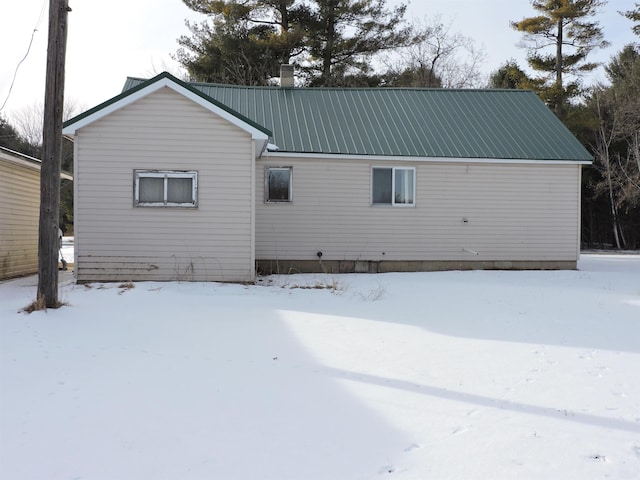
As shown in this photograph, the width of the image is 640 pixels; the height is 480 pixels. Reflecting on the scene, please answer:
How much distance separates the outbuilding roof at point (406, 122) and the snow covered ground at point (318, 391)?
21.4 feet

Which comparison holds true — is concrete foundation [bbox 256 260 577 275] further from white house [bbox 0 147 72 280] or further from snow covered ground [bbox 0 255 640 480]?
white house [bbox 0 147 72 280]

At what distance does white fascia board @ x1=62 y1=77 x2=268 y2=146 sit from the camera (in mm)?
11078

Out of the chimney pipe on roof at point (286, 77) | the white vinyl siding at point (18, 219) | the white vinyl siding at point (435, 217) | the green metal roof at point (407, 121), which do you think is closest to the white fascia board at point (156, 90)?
the green metal roof at point (407, 121)

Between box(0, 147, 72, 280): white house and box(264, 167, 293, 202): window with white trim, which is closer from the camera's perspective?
box(0, 147, 72, 280): white house

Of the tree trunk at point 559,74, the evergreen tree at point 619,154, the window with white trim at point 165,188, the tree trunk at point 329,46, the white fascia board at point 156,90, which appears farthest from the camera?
the tree trunk at point 559,74

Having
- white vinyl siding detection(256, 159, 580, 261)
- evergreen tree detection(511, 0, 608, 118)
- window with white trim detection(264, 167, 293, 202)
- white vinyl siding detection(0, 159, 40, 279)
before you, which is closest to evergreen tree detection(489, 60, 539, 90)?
evergreen tree detection(511, 0, 608, 118)

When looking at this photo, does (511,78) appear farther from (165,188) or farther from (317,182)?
(165,188)

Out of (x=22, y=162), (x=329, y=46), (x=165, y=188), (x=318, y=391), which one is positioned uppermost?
(x=329, y=46)

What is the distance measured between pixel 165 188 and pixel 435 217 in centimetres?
704

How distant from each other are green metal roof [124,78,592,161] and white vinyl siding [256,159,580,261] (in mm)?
464

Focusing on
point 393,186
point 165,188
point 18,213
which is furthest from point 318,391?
point 18,213

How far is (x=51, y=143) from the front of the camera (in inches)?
322

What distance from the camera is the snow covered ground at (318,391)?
11.3 feet

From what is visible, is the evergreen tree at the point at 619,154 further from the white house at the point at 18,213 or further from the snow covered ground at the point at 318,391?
the white house at the point at 18,213
